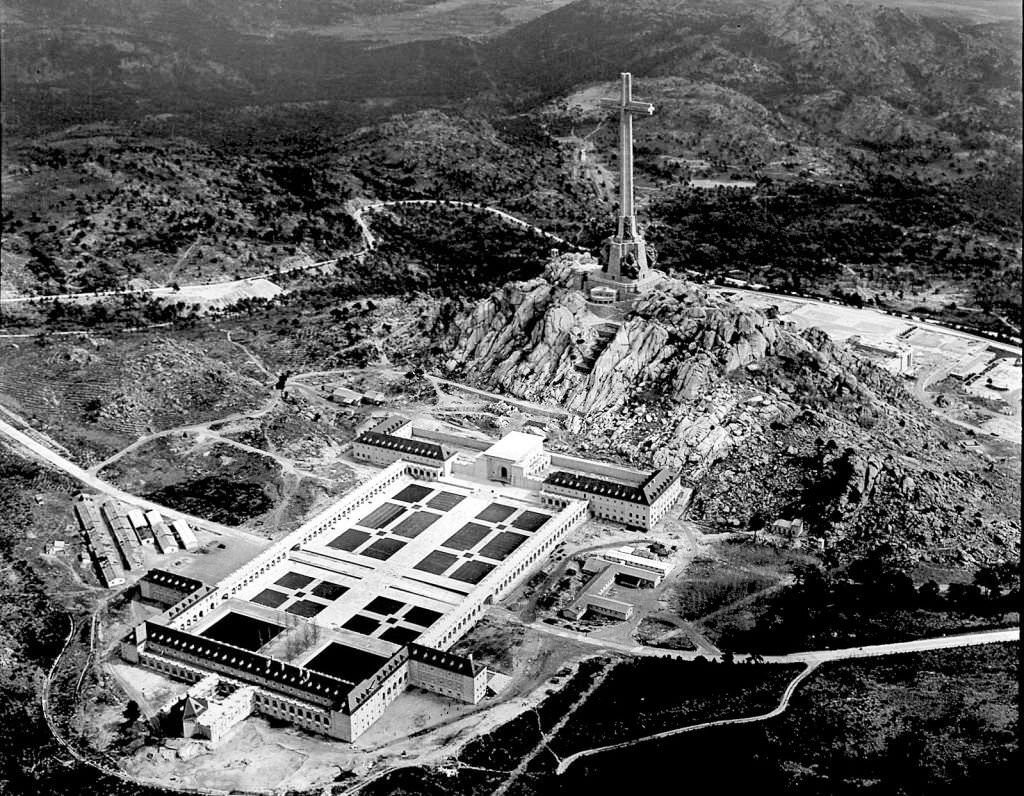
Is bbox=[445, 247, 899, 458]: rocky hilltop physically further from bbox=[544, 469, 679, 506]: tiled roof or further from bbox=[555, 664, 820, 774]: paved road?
bbox=[555, 664, 820, 774]: paved road

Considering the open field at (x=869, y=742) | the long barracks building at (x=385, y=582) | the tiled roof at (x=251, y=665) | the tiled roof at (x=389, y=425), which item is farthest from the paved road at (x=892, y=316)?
the tiled roof at (x=251, y=665)

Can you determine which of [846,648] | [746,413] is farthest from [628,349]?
[846,648]

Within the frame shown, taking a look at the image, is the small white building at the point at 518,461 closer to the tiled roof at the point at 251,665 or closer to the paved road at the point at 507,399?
the paved road at the point at 507,399

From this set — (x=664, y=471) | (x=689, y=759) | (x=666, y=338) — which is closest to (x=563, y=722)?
(x=689, y=759)

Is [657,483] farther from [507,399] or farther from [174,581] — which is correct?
[174,581]

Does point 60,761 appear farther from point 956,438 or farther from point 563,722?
point 956,438

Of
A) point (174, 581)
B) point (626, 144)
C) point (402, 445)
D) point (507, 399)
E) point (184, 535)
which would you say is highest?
point (626, 144)
